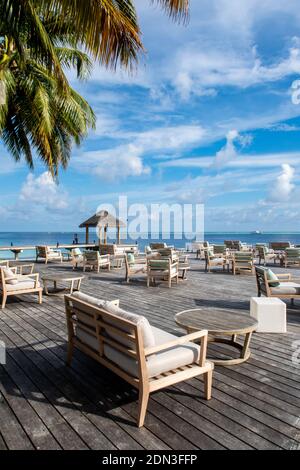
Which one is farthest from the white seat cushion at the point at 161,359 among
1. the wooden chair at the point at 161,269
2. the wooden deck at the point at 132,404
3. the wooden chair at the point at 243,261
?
the wooden chair at the point at 243,261

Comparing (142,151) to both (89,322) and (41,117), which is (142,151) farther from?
(89,322)

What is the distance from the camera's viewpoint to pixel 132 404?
2.50 m

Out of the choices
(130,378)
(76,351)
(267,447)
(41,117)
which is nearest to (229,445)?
(267,447)

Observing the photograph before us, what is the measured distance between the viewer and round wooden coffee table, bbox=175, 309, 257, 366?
124 inches

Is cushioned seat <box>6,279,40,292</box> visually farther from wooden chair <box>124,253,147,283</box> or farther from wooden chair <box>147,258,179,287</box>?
wooden chair <box>124,253,147,283</box>

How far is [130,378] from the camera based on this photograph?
7.72 feet

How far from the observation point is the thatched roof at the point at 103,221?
18.0 m

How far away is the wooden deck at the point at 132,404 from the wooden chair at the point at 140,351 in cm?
21

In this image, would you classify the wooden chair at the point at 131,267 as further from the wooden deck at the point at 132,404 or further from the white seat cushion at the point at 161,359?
the white seat cushion at the point at 161,359

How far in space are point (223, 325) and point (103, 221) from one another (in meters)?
15.3

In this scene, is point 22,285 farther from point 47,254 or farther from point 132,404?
point 47,254

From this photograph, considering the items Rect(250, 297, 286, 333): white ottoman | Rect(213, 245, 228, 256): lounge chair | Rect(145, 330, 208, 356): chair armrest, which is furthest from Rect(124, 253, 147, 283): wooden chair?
Rect(145, 330, 208, 356): chair armrest

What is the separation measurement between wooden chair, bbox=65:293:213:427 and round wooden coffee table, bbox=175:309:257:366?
497 millimetres
